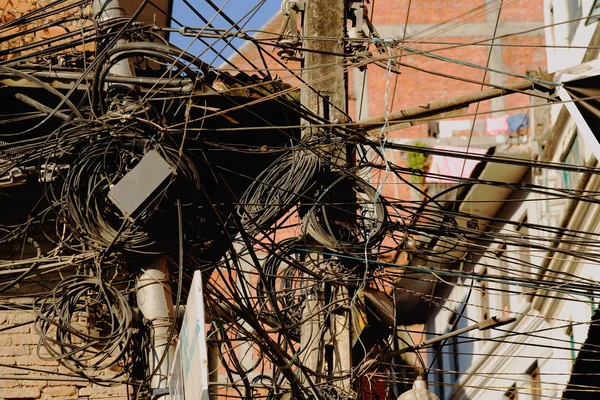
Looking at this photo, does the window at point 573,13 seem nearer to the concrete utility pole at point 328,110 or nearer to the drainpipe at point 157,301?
the concrete utility pole at point 328,110

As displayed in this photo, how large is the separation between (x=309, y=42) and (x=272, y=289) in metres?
1.95

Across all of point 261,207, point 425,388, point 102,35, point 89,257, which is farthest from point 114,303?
point 425,388

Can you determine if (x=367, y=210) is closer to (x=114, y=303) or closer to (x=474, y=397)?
(x=114, y=303)

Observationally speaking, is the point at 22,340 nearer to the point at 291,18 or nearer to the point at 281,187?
the point at 281,187

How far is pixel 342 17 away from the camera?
1037 cm

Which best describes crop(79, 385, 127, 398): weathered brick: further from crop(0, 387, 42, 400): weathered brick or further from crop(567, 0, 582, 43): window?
crop(567, 0, 582, 43): window

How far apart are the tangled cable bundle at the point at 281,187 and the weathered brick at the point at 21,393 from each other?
3502mm

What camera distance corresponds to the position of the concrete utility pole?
967 centimetres

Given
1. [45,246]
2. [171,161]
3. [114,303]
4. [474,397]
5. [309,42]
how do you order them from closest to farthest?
[171,161], [114,303], [309,42], [45,246], [474,397]

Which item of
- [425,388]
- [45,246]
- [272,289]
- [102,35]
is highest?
[102,35]

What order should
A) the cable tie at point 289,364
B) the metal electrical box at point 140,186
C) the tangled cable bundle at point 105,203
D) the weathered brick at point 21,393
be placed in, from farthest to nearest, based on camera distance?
the weathered brick at point 21,393 < the tangled cable bundle at point 105,203 < the metal electrical box at point 140,186 < the cable tie at point 289,364

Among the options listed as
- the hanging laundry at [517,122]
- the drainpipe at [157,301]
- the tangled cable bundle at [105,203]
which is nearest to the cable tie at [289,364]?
the drainpipe at [157,301]

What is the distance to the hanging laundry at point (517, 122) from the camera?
29.2m

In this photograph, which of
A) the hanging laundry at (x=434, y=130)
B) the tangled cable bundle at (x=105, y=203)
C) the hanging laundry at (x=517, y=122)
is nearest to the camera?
the tangled cable bundle at (x=105, y=203)
